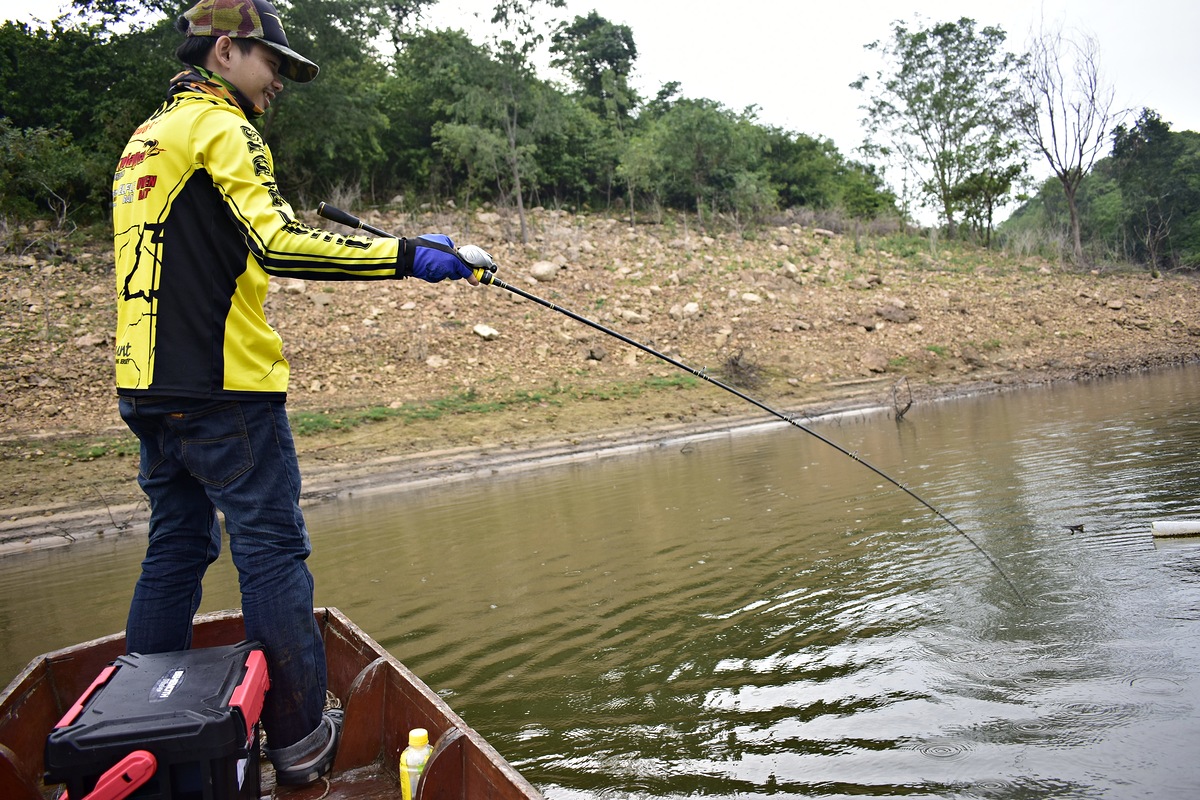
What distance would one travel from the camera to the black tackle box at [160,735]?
1.66m

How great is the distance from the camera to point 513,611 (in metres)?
4.80

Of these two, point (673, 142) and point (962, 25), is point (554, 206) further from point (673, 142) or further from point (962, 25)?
point (962, 25)

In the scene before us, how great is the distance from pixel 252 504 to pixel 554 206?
23755 mm

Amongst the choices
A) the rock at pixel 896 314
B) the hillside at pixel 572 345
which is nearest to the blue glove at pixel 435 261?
the hillside at pixel 572 345

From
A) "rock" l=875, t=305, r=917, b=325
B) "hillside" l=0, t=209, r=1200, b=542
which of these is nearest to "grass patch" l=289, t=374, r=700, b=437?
"hillside" l=0, t=209, r=1200, b=542

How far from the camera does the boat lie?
191cm

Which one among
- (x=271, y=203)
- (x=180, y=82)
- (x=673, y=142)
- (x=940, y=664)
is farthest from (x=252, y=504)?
(x=673, y=142)

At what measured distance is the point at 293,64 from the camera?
2.49 m

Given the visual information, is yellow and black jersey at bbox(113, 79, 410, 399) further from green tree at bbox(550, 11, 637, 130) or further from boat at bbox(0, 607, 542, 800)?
green tree at bbox(550, 11, 637, 130)

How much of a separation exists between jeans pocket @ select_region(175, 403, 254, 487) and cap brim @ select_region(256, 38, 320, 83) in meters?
1.08

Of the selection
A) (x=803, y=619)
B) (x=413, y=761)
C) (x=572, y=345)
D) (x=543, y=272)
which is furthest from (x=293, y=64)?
(x=543, y=272)

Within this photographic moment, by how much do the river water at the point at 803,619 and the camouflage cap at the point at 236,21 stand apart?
8.20 feet

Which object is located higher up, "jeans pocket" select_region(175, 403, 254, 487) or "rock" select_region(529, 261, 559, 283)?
"rock" select_region(529, 261, 559, 283)

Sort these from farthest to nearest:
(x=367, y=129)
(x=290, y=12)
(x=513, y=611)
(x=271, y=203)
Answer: (x=367, y=129) < (x=290, y=12) < (x=513, y=611) < (x=271, y=203)
